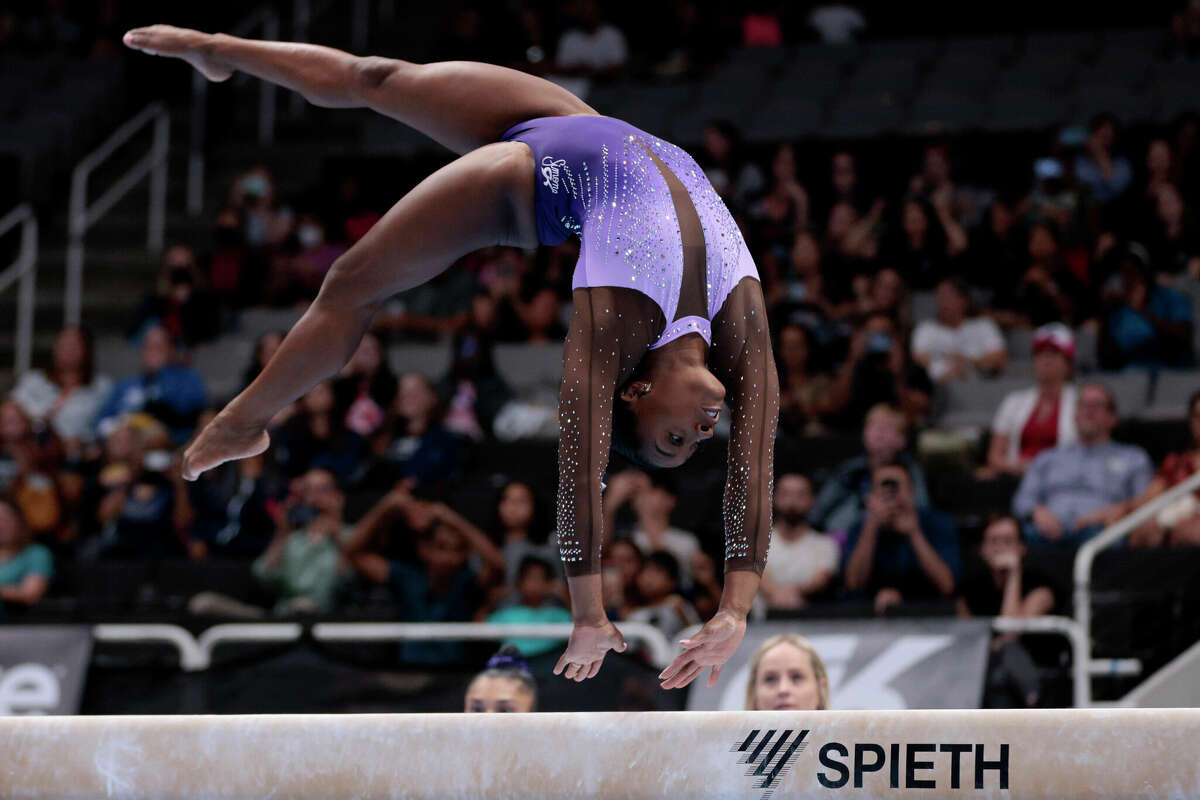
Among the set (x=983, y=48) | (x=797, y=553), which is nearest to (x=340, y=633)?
(x=797, y=553)

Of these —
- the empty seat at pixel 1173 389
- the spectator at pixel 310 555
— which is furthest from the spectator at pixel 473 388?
the empty seat at pixel 1173 389

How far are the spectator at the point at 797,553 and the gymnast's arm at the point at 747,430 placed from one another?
3.09 meters

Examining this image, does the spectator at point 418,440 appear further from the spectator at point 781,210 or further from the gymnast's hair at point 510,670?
the gymnast's hair at point 510,670

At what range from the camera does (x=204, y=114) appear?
479 inches

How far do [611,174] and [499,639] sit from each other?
3194 millimetres

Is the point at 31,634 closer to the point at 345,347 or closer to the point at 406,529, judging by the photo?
the point at 406,529

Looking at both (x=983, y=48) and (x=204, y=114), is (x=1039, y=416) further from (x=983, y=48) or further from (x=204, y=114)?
(x=204, y=114)

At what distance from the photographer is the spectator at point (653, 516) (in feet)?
23.3

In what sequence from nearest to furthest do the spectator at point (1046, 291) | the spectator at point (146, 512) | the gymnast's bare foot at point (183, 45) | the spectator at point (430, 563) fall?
the gymnast's bare foot at point (183, 45) → the spectator at point (430, 563) → the spectator at point (146, 512) → the spectator at point (1046, 291)

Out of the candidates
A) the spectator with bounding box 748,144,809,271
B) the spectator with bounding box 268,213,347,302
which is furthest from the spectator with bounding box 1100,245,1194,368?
the spectator with bounding box 268,213,347,302

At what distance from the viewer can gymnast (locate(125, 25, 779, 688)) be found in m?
3.51

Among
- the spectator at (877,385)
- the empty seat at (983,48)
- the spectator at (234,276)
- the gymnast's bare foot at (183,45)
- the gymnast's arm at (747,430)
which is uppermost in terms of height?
the empty seat at (983,48)

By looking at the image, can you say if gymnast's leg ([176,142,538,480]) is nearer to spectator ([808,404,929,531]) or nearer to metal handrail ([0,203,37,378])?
spectator ([808,404,929,531])

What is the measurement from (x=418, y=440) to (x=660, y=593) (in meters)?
2.08
